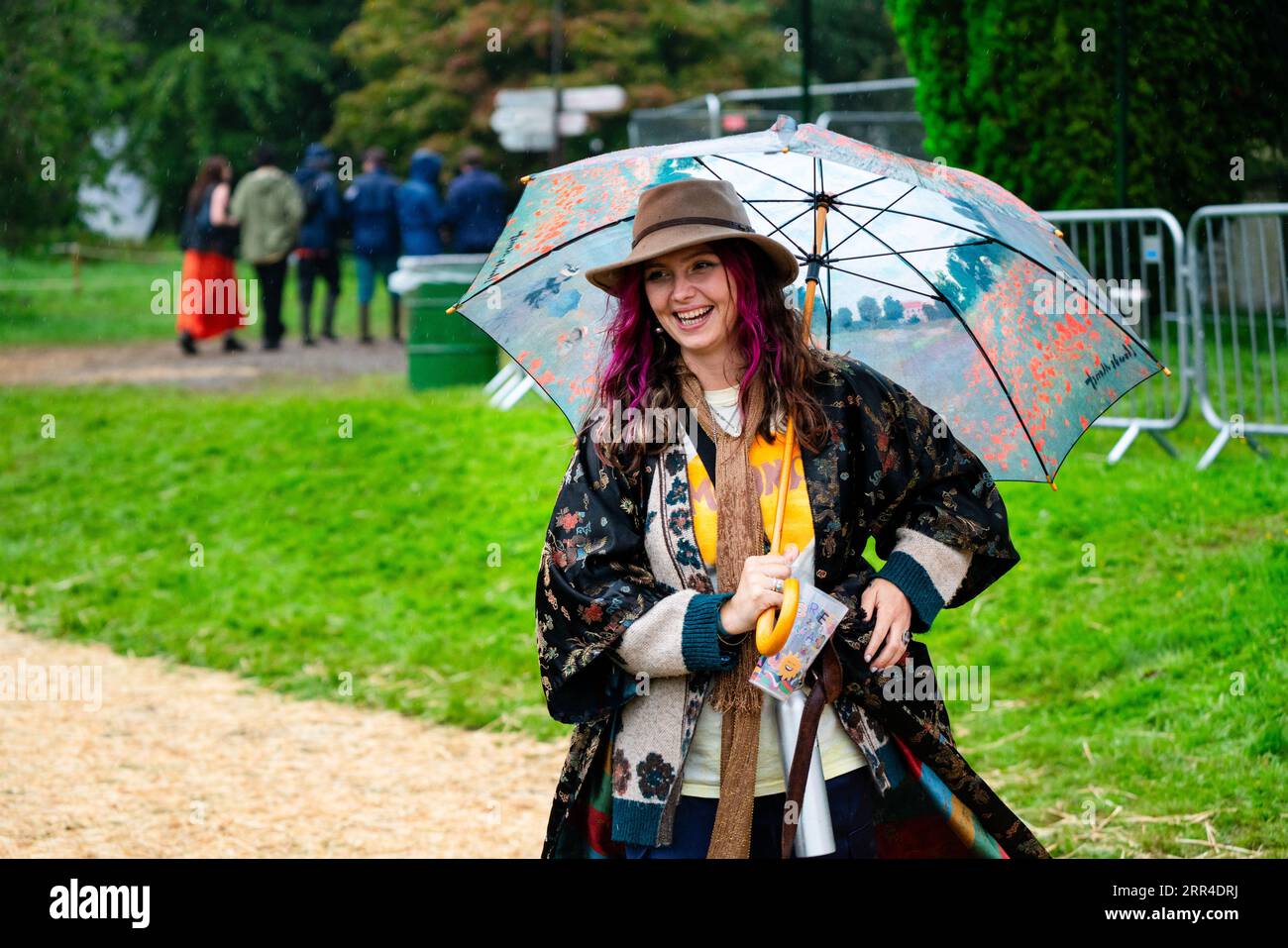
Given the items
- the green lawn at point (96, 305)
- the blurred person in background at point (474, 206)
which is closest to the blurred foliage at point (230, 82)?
the green lawn at point (96, 305)

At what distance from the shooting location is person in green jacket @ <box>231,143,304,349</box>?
660 inches

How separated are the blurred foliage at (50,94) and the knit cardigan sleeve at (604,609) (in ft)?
55.2

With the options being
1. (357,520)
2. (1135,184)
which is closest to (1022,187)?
(1135,184)

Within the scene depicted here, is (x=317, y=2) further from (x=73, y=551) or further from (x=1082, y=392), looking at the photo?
(x=1082, y=392)

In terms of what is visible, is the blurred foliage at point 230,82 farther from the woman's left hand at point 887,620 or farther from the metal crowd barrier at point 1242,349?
the woman's left hand at point 887,620

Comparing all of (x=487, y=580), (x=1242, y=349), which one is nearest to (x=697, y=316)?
(x=487, y=580)

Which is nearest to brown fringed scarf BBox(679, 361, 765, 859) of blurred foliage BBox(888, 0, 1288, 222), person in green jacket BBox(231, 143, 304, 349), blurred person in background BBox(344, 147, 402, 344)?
blurred foliage BBox(888, 0, 1288, 222)

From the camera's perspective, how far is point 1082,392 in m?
3.68

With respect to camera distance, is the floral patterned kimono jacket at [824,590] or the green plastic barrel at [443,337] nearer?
the floral patterned kimono jacket at [824,590]

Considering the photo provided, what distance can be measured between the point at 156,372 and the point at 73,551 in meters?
5.79

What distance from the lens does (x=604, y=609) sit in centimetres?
303

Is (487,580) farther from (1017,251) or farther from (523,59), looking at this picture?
(523,59)

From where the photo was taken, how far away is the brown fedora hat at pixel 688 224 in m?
3.05

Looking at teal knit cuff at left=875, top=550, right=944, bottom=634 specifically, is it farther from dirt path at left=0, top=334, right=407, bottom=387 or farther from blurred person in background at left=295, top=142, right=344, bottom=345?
blurred person in background at left=295, top=142, right=344, bottom=345
